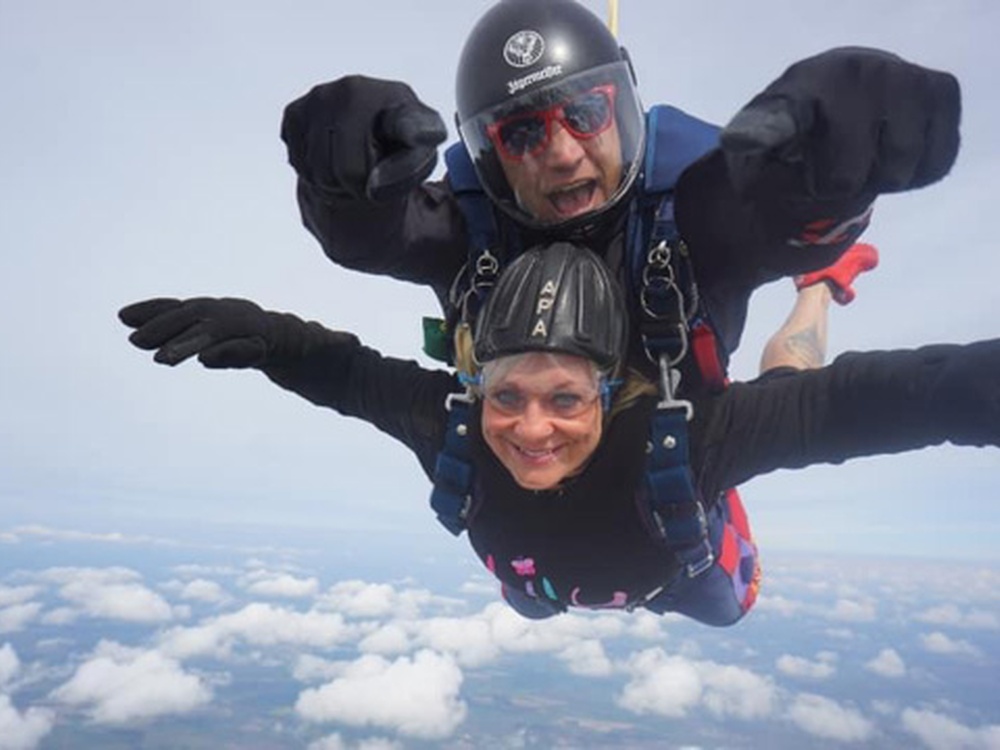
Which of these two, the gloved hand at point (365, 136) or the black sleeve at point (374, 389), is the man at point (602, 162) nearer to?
the gloved hand at point (365, 136)

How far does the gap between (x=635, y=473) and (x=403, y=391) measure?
31.6 inches

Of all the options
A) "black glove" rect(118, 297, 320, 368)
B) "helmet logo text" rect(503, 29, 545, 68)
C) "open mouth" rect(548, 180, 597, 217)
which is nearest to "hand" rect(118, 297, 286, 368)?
"black glove" rect(118, 297, 320, 368)

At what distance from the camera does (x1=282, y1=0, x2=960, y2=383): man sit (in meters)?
1.75

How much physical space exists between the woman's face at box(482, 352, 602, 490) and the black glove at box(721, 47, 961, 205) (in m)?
0.91

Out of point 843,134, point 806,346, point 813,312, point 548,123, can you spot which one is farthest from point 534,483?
point 813,312

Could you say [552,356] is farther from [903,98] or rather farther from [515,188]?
[903,98]

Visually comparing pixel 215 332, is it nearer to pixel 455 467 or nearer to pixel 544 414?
pixel 455 467

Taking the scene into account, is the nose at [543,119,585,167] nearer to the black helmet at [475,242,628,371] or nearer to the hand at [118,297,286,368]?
the black helmet at [475,242,628,371]

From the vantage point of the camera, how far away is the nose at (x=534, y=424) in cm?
251

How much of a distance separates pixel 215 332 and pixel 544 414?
0.96 m

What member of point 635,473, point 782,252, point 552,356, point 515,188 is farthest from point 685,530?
point 515,188

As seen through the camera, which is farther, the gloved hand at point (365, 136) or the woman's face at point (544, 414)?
the woman's face at point (544, 414)

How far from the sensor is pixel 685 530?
2551 mm

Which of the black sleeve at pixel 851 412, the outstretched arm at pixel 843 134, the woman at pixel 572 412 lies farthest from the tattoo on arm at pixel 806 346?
the outstretched arm at pixel 843 134
